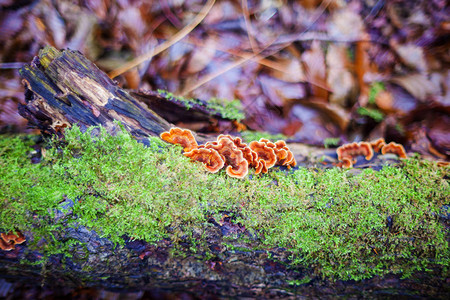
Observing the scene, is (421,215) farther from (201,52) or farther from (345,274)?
(201,52)

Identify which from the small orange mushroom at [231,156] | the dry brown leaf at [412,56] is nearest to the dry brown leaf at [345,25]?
the dry brown leaf at [412,56]

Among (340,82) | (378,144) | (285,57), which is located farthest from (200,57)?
(378,144)

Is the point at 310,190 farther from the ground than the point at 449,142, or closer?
closer

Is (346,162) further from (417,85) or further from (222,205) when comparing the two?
(417,85)

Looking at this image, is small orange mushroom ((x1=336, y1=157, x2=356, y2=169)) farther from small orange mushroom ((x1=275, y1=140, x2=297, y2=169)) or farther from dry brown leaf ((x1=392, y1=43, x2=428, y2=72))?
dry brown leaf ((x1=392, y1=43, x2=428, y2=72))

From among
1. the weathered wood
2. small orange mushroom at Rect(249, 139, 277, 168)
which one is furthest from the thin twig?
small orange mushroom at Rect(249, 139, 277, 168)

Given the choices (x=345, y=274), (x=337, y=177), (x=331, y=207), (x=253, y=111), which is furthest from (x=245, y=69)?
(x=345, y=274)
